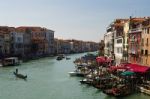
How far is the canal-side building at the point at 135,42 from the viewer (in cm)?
3333

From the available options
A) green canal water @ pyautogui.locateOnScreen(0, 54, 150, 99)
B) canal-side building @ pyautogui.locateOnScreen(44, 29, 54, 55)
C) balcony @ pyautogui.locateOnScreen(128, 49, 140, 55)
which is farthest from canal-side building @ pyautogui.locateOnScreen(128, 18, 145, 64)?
canal-side building @ pyautogui.locateOnScreen(44, 29, 54, 55)

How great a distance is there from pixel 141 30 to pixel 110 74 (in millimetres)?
4368

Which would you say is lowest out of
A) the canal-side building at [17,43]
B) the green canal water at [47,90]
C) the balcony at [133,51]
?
the green canal water at [47,90]

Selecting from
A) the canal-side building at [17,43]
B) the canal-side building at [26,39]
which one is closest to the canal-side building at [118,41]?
the canal-side building at [17,43]

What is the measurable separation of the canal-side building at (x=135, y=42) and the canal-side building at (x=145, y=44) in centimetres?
76

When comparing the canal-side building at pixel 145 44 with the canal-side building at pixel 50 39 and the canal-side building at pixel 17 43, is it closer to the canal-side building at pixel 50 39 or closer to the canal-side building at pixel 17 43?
the canal-side building at pixel 17 43

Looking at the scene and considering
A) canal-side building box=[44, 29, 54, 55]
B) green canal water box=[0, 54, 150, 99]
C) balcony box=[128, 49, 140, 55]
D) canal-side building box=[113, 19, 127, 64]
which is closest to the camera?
green canal water box=[0, 54, 150, 99]

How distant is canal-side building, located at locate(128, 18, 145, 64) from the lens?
33.3m

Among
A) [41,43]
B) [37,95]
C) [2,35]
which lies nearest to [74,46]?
[41,43]

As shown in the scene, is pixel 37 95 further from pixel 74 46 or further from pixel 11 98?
pixel 74 46

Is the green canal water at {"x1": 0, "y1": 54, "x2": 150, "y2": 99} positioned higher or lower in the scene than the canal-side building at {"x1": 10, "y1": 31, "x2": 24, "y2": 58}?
lower

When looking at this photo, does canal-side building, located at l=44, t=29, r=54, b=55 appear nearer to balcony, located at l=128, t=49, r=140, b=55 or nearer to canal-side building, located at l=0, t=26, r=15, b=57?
canal-side building, located at l=0, t=26, r=15, b=57

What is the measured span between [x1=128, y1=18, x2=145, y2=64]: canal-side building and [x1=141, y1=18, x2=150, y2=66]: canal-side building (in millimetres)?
763

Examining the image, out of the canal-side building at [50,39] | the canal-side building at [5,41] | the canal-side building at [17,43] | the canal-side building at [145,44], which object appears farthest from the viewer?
the canal-side building at [50,39]
